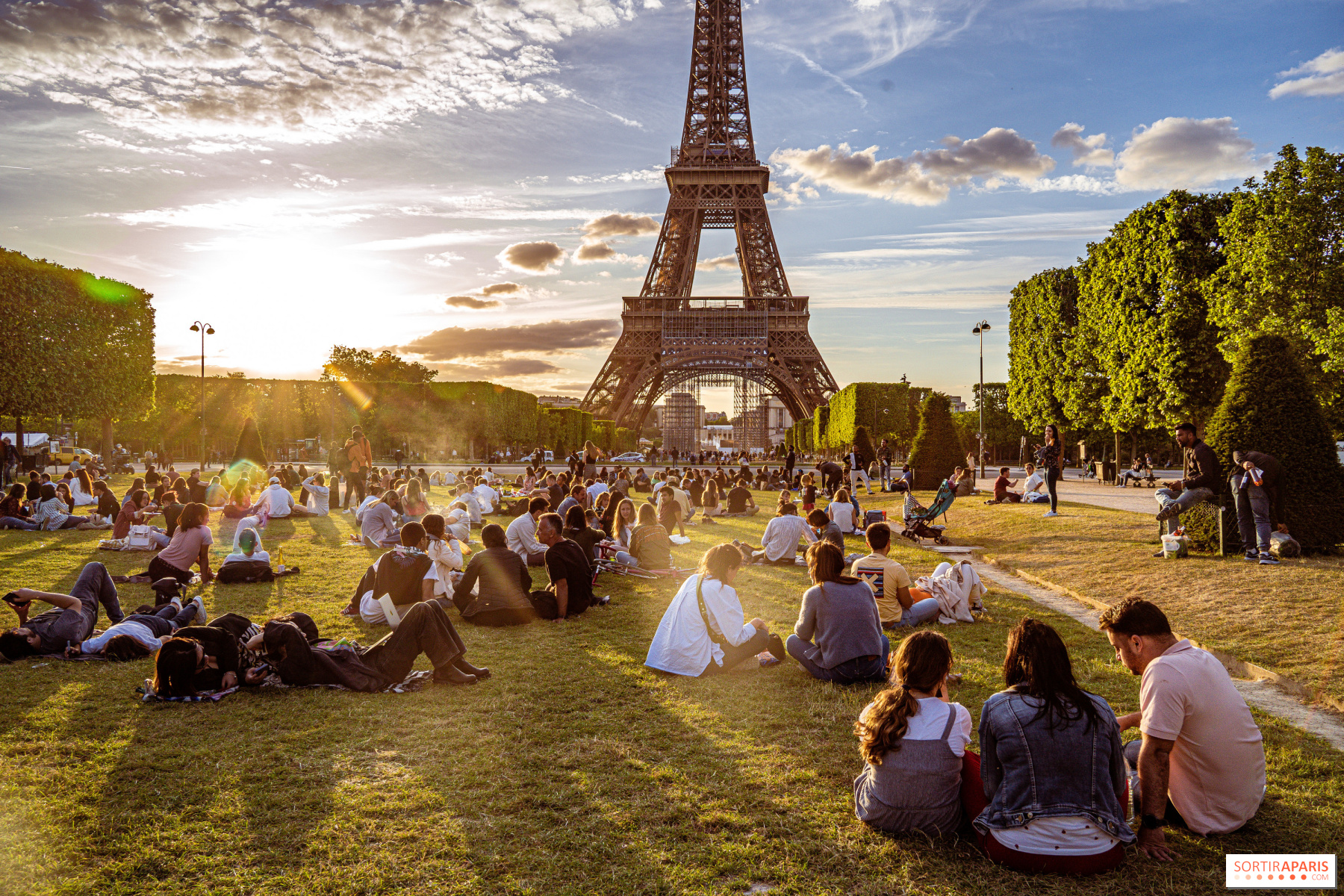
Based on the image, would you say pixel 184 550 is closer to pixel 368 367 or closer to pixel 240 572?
pixel 240 572

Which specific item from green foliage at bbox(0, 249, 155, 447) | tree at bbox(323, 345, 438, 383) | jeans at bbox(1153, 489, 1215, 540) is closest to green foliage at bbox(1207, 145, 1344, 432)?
jeans at bbox(1153, 489, 1215, 540)

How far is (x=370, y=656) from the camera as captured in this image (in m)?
6.39

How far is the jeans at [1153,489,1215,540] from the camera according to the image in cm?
1077

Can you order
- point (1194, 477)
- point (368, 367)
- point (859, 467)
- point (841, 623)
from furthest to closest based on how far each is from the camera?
point (368, 367), point (859, 467), point (1194, 477), point (841, 623)

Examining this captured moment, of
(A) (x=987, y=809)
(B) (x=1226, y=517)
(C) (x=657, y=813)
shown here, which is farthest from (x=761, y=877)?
(B) (x=1226, y=517)

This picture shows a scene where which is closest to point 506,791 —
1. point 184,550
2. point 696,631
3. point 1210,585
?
point 696,631

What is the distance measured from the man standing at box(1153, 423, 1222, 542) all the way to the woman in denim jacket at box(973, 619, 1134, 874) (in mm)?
8590

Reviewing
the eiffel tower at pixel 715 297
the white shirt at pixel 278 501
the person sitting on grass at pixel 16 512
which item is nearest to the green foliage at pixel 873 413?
the eiffel tower at pixel 715 297

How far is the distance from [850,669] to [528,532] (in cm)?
608

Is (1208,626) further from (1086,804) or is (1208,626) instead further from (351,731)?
(351,731)

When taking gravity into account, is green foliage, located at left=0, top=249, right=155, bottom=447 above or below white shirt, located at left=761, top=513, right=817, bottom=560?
above

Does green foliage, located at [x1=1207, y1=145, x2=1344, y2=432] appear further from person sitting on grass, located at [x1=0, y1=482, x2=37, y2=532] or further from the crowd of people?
person sitting on grass, located at [x1=0, y1=482, x2=37, y2=532]

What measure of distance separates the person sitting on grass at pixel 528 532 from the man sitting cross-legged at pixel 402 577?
2.48 m

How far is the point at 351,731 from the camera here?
17.4 feet
